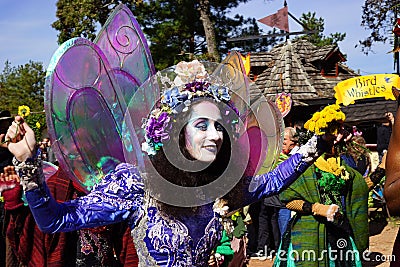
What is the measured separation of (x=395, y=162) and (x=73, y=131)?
4.85 ft

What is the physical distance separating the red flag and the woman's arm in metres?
14.4

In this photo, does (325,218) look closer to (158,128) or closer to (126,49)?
(126,49)

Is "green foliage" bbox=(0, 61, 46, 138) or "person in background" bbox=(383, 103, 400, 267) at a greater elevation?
"green foliage" bbox=(0, 61, 46, 138)

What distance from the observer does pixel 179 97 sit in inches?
104

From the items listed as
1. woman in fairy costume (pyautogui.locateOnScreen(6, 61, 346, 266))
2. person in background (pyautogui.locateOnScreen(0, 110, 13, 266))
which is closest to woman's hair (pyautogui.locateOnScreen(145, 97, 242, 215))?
woman in fairy costume (pyautogui.locateOnScreen(6, 61, 346, 266))

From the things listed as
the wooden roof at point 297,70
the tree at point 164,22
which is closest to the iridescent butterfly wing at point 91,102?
the wooden roof at point 297,70

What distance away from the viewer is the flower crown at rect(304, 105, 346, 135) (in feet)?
11.1

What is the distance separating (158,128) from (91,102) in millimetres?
450

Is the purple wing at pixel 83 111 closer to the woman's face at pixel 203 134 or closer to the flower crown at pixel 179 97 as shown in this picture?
the flower crown at pixel 179 97

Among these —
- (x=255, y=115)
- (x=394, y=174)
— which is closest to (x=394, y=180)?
(x=394, y=174)

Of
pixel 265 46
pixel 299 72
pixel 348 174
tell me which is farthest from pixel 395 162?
pixel 265 46

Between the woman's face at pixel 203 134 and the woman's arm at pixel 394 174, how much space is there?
0.81m

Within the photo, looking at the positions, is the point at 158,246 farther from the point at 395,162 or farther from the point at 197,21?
the point at 197,21

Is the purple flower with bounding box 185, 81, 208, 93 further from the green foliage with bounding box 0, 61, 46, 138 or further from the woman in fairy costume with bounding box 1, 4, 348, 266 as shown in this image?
the green foliage with bounding box 0, 61, 46, 138
